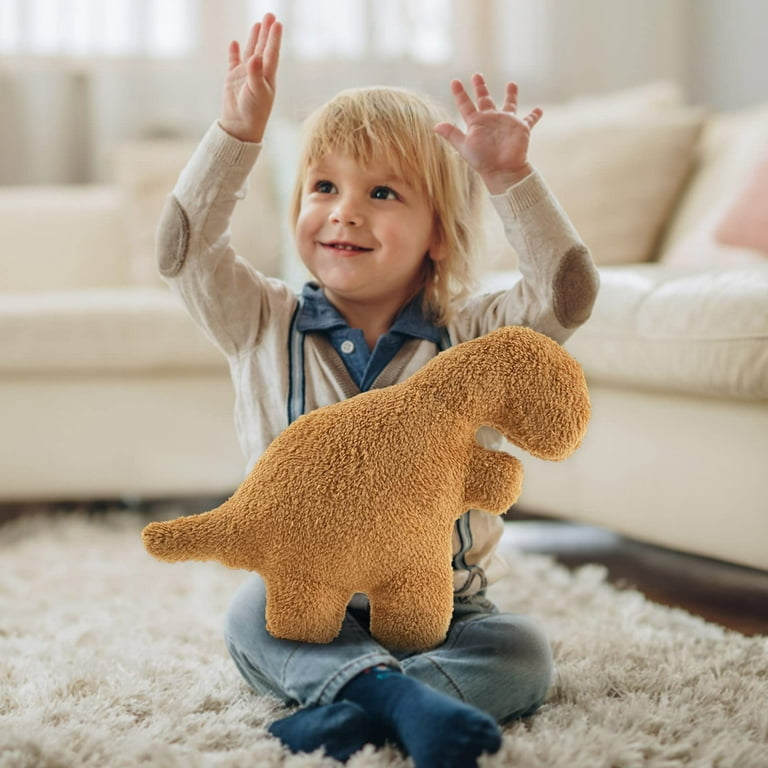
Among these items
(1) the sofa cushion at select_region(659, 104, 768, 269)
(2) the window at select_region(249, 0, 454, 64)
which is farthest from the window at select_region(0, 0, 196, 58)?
(1) the sofa cushion at select_region(659, 104, 768, 269)

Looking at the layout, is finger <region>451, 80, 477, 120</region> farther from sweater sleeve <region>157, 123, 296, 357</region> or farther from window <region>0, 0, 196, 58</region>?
window <region>0, 0, 196, 58</region>

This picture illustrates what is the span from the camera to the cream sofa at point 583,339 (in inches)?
49.6

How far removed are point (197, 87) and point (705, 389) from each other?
207cm

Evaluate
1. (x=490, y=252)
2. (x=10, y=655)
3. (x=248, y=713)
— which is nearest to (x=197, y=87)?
(x=490, y=252)

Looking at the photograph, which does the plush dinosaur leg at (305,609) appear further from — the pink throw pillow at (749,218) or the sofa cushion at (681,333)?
the pink throw pillow at (749,218)

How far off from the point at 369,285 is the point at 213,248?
16cm

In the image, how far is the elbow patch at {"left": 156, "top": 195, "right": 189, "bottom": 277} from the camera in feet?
3.08

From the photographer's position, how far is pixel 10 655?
3.52 ft

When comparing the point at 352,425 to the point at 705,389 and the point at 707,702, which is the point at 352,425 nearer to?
the point at 707,702

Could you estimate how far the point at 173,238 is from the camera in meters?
0.94

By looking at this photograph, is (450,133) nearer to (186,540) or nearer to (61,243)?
(186,540)

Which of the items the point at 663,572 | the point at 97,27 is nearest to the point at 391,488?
the point at 663,572

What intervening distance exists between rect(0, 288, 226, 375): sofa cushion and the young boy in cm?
72

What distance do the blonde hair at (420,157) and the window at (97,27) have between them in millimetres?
2018
